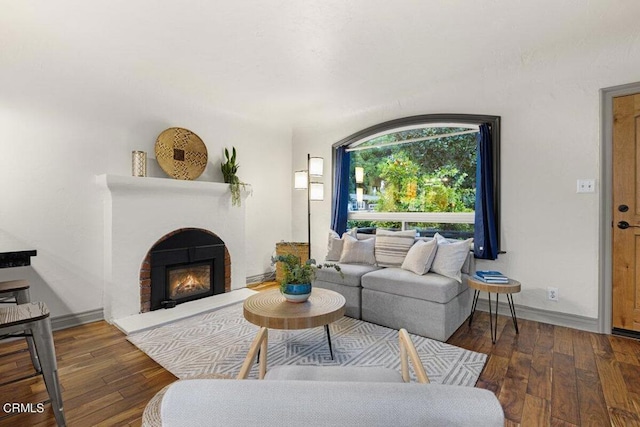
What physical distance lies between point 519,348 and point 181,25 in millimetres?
3562

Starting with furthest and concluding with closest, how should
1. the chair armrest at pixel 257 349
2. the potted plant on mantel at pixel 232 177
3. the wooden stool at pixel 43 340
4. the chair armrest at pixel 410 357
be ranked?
the potted plant on mantel at pixel 232 177, the wooden stool at pixel 43 340, the chair armrest at pixel 257 349, the chair armrest at pixel 410 357

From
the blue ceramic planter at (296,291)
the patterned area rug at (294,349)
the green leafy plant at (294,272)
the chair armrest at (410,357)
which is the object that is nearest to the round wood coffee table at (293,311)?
the blue ceramic planter at (296,291)

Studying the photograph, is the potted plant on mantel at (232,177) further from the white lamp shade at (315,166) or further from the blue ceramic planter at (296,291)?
the blue ceramic planter at (296,291)

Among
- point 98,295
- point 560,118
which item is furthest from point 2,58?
point 560,118

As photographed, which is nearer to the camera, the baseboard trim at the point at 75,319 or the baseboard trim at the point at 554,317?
the baseboard trim at the point at 554,317

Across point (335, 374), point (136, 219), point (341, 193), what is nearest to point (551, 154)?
point (341, 193)

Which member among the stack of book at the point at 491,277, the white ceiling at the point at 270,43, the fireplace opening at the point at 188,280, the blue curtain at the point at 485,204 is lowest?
the fireplace opening at the point at 188,280

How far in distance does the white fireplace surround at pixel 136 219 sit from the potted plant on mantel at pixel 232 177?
0.65ft

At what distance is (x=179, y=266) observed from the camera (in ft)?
11.9

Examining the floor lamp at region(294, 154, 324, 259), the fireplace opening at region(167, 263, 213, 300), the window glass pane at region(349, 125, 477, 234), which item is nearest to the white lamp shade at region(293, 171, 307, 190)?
the floor lamp at region(294, 154, 324, 259)

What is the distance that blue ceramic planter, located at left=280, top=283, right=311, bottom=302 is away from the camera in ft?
7.61

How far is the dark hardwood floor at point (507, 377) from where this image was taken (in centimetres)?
167

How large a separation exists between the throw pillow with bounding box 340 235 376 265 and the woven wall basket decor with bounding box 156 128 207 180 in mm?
2011

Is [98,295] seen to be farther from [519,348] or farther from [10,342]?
[519,348]
